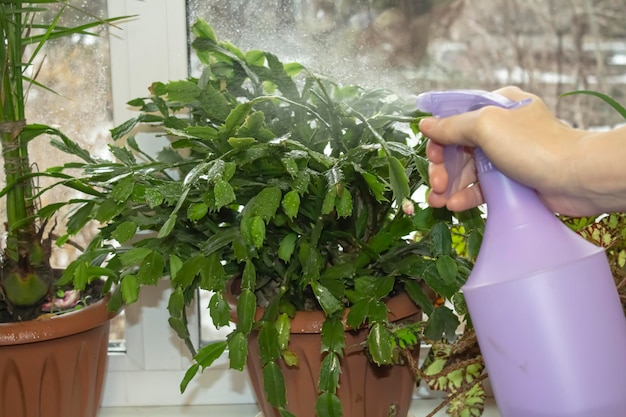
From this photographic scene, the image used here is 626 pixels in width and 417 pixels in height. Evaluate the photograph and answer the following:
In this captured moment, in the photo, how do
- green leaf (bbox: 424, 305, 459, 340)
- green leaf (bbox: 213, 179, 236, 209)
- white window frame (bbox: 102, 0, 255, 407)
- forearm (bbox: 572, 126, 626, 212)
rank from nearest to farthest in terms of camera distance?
forearm (bbox: 572, 126, 626, 212), green leaf (bbox: 213, 179, 236, 209), green leaf (bbox: 424, 305, 459, 340), white window frame (bbox: 102, 0, 255, 407)

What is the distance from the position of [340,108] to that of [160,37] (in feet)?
1.30

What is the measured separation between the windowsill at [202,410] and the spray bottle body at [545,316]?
0.55 m

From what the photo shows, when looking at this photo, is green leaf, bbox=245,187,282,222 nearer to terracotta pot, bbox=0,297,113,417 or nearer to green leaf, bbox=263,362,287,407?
green leaf, bbox=263,362,287,407

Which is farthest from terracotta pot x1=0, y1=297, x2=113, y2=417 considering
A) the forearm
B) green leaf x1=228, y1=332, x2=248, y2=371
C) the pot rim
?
the forearm

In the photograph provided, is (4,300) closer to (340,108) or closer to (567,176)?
(340,108)

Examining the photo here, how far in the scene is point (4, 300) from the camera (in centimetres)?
99

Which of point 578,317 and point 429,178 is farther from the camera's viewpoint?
point 429,178

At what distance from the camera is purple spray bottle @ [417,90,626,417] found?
0.60 m

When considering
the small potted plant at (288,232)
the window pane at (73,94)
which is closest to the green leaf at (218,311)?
the small potted plant at (288,232)

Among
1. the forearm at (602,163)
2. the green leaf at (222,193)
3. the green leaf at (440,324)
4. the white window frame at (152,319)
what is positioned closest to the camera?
the forearm at (602,163)

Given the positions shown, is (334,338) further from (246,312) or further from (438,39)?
(438,39)

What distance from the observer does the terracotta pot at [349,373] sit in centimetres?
86

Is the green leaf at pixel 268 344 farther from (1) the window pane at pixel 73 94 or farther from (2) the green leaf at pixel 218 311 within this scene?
(1) the window pane at pixel 73 94

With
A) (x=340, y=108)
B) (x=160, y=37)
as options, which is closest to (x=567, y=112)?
(x=340, y=108)
